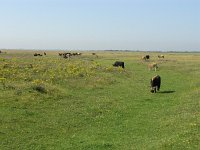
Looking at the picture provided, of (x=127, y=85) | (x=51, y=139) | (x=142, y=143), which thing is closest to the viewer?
(x=142, y=143)

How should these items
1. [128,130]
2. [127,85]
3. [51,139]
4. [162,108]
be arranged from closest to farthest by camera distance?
[51,139], [128,130], [162,108], [127,85]

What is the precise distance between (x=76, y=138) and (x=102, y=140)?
1.35 m

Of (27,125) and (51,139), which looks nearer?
(51,139)

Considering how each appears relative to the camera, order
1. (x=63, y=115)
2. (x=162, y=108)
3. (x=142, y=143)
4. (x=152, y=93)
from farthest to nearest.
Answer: (x=152, y=93)
(x=162, y=108)
(x=63, y=115)
(x=142, y=143)

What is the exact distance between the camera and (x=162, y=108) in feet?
82.0

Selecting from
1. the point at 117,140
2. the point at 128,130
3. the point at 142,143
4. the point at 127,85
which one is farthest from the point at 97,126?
the point at 127,85

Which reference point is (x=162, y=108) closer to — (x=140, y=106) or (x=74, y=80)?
(x=140, y=106)

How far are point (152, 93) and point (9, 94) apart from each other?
12424 mm

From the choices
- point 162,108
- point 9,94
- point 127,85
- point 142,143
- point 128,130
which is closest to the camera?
point 142,143

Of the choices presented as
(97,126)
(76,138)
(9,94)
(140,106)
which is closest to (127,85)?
(140,106)

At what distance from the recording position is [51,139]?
17.6 meters

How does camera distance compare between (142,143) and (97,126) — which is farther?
(97,126)

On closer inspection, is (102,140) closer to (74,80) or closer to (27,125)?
(27,125)

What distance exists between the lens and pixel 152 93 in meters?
Answer: 32.5
